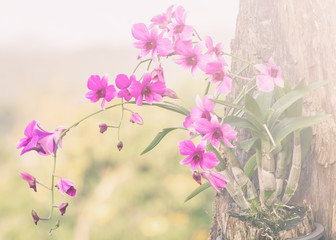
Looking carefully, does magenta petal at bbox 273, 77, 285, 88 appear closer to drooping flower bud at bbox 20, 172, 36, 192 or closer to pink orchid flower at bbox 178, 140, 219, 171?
pink orchid flower at bbox 178, 140, 219, 171

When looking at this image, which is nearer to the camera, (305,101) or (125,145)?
(305,101)

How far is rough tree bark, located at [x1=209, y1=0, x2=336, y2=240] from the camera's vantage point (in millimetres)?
1146

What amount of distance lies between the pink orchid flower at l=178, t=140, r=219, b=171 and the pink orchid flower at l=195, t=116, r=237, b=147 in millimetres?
25

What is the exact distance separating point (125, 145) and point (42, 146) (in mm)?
1177

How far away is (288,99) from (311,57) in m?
0.26

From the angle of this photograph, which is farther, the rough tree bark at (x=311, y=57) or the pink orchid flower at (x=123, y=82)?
the rough tree bark at (x=311, y=57)

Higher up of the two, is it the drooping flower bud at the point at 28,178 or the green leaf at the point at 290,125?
the green leaf at the point at 290,125

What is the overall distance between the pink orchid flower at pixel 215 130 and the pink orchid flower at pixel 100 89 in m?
0.22

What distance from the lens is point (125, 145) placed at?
2.17 metres

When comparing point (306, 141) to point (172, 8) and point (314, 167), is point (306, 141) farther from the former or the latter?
point (172, 8)

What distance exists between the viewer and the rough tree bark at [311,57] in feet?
3.76

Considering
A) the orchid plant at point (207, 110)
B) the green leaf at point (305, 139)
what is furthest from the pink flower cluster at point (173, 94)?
the green leaf at point (305, 139)

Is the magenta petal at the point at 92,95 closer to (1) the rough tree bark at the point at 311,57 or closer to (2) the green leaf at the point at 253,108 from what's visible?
(2) the green leaf at the point at 253,108

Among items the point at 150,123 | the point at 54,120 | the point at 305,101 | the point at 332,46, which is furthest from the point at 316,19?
the point at 54,120
